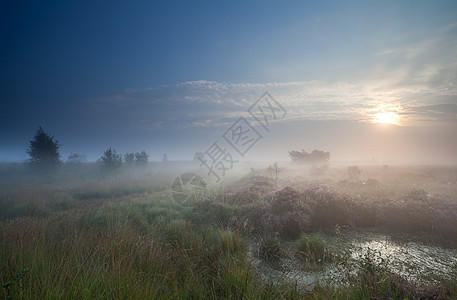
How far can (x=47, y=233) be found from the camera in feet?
15.6

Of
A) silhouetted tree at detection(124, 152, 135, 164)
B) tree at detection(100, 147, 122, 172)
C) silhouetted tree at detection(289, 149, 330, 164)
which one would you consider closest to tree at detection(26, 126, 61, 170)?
tree at detection(100, 147, 122, 172)

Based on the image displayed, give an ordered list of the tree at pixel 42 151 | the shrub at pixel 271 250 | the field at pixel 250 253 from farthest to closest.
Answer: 1. the tree at pixel 42 151
2. the shrub at pixel 271 250
3. the field at pixel 250 253

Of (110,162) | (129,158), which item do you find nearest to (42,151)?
(110,162)

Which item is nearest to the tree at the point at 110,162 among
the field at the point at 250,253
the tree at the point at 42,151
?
the tree at the point at 42,151

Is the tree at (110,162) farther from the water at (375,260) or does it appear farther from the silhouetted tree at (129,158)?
the water at (375,260)

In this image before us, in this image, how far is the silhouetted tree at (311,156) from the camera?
40.6 meters

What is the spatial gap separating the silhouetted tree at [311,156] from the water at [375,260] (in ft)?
120

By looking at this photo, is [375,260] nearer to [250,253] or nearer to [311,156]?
[250,253]

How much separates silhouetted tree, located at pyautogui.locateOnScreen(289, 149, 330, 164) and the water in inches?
1436

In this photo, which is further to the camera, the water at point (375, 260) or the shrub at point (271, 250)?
the shrub at point (271, 250)

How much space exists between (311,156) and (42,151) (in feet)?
156

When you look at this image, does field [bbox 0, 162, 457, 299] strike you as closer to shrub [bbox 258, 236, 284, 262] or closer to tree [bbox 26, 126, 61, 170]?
shrub [bbox 258, 236, 284, 262]

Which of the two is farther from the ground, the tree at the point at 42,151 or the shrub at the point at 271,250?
the tree at the point at 42,151

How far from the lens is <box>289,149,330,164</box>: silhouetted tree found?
4059 centimetres
